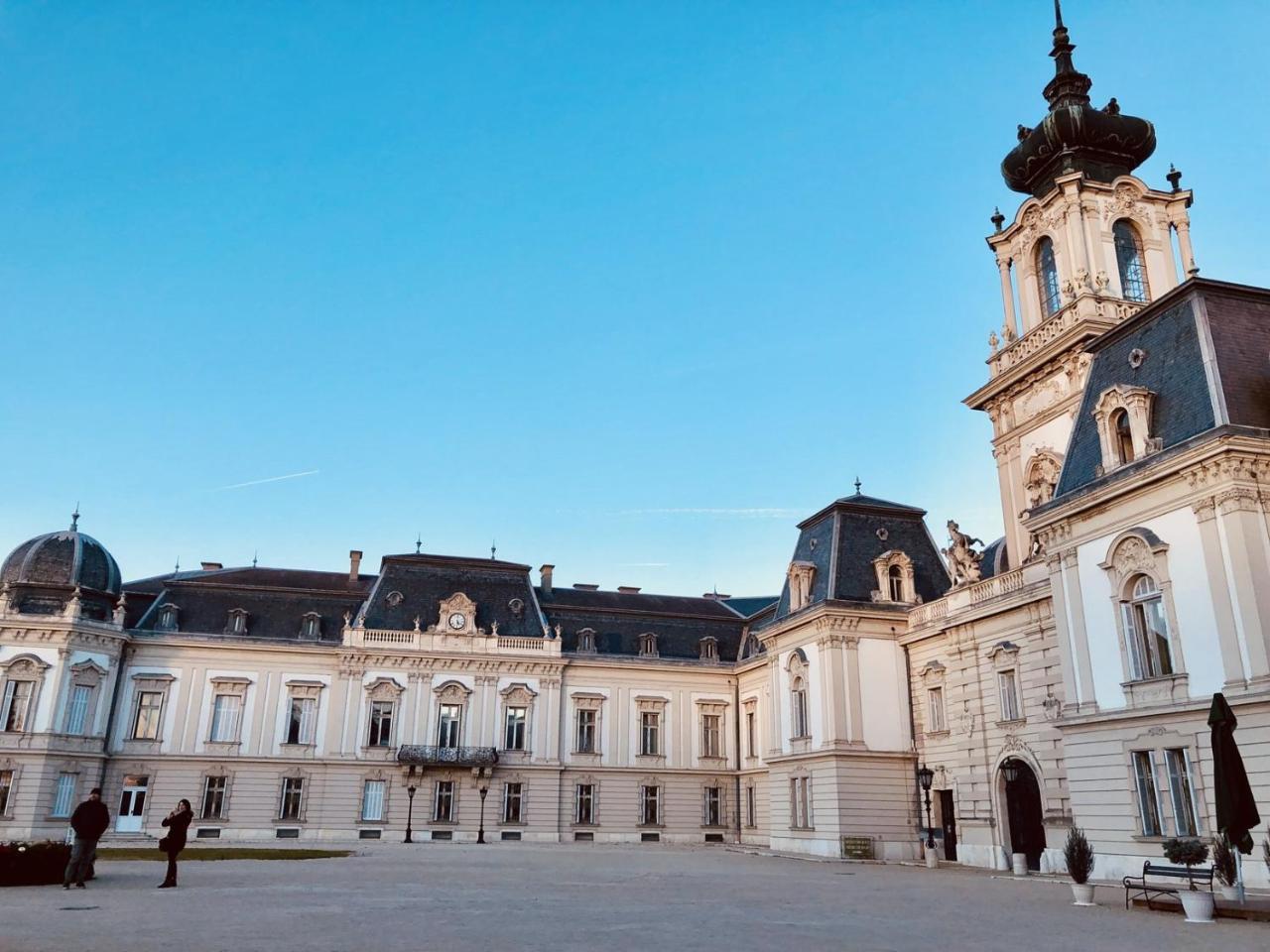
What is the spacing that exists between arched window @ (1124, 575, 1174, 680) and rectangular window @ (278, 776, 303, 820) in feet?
121

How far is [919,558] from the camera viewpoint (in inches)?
1512

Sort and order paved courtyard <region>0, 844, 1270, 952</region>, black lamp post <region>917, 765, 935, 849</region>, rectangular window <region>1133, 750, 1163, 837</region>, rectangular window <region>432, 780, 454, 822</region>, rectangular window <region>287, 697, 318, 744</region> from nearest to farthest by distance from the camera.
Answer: paved courtyard <region>0, 844, 1270, 952</region>
rectangular window <region>1133, 750, 1163, 837</region>
black lamp post <region>917, 765, 935, 849</region>
rectangular window <region>432, 780, 454, 822</region>
rectangular window <region>287, 697, 318, 744</region>

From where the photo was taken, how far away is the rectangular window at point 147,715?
1767 inches

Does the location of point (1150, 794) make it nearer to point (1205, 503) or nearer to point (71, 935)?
point (1205, 503)

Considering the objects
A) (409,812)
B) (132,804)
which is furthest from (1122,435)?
(132,804)

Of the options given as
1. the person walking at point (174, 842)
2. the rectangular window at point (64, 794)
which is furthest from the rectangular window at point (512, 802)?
the person walking at point (174, 842)

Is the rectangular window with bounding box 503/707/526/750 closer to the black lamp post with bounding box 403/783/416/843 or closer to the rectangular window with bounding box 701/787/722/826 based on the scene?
the black lamp post with bounding box 403/783/416/843

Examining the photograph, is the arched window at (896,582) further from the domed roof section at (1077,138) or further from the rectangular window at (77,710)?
the rectangular window at (77,710)

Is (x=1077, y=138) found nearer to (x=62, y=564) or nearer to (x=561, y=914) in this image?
(x=561, y=914)

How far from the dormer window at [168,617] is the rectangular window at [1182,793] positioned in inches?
1655

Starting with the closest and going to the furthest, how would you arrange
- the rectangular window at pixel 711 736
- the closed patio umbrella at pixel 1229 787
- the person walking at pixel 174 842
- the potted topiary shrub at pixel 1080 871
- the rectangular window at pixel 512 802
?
1. the closed patio umbrella at pixel 1229 787
2. the potted topiary shrub at pixel 1080 871
3. the person walking at pixel 174 842
4. the rectangular window at pixel 512 802
5. the rectangular window at pixel 711 736

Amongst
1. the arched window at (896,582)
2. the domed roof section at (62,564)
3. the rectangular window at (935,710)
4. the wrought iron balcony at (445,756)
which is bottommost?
the wrought iron balcony at (445,756)

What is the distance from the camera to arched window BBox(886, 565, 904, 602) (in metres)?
36.6

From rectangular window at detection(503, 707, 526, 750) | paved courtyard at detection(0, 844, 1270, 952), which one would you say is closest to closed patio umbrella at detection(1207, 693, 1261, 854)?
paved courtyard at detection(0, 844, 1270, 952)
